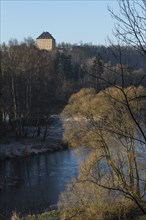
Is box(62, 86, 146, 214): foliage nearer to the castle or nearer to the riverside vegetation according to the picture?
the riverside vegetation

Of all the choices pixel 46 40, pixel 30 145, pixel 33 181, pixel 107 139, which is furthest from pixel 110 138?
pixel 46 40

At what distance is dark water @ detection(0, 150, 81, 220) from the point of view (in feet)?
69.2

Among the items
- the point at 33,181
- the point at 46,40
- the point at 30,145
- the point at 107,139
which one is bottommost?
the point at 33,181

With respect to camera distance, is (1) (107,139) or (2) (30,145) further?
(2) (30,145)

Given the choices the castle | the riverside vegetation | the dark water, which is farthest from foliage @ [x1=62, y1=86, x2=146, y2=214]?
the castle

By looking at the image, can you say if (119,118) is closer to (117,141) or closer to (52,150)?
(117,141)

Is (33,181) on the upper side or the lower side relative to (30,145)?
lower

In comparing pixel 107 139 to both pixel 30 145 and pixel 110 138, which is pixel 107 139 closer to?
pixel 110 138

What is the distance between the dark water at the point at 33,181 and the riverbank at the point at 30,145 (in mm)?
1525

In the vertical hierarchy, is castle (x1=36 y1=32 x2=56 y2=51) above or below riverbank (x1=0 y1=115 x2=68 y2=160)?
above

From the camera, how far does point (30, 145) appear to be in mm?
39594

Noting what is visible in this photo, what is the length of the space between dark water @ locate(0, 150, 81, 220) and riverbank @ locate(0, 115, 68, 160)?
1.52m

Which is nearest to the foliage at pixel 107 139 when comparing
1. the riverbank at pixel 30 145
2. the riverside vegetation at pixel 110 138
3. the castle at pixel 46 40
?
the riverside vegetation at pixel 110 138

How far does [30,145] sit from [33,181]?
13.6 metres
